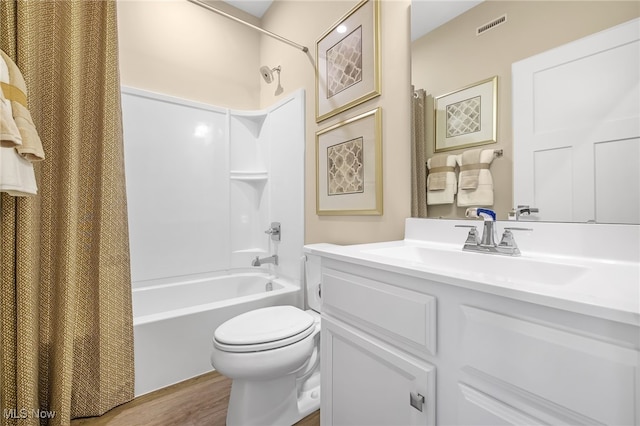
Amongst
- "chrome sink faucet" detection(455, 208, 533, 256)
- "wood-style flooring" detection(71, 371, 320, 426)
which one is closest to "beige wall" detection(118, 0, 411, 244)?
"chrome sink faucet" detection(455, 208, 533, 256)

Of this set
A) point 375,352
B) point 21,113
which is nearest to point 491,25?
point 375,352

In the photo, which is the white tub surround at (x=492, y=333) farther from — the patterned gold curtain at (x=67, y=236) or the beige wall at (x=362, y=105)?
the patterned gold curtain at (x=67, y=236)

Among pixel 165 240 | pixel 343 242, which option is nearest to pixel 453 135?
pixel 343 242

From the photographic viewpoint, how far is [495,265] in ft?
2.86

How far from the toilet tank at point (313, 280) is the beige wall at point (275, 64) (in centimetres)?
19

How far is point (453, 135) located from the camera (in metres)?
1.16

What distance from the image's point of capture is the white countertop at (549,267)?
456 mm

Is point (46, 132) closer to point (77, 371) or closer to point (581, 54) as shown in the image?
point (77, 371)

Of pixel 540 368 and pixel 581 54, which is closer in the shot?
pixel 540 368

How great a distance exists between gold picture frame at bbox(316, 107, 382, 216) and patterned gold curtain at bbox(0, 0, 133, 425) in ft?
3.55

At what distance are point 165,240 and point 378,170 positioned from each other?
166 centimetres

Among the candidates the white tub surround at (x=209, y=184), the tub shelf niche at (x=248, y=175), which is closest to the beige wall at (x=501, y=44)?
the white tub surround at (x=209, y=184)

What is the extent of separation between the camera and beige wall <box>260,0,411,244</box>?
133cm

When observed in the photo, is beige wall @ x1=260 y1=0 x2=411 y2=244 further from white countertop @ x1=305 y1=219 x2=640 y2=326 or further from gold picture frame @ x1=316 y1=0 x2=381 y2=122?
white countertop @ x1=305 y1=219 x2=640 y2=326
